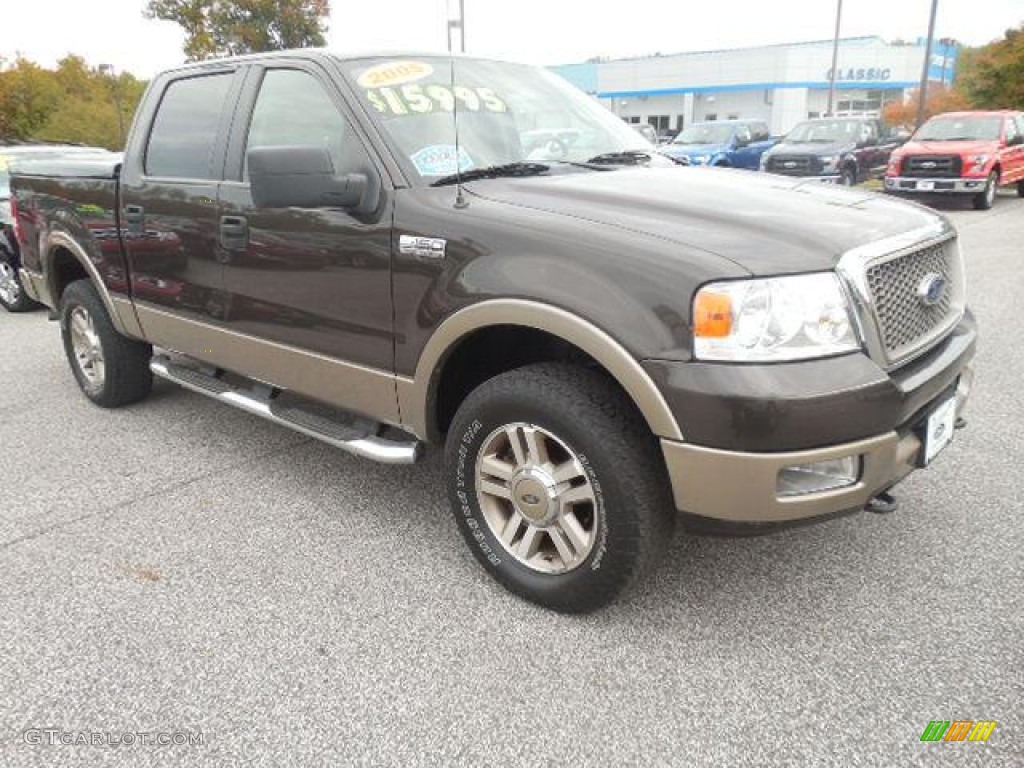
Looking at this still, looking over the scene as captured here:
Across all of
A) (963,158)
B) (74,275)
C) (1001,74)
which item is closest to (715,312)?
(74,275)

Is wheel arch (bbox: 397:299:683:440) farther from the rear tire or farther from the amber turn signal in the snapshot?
the rear tire

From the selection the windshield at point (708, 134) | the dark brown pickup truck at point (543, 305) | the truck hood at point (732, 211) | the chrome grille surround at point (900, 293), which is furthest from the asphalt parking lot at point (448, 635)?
the windshield at point (708, 134)

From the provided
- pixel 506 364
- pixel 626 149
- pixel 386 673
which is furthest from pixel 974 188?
pixel 386 673

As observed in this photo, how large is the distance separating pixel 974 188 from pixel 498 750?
1548cm

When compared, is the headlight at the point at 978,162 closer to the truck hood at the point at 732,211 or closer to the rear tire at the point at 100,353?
A: the truck hood at the point at 732,211

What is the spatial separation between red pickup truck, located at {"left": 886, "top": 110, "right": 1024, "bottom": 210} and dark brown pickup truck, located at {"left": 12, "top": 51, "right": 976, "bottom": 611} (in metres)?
13.0

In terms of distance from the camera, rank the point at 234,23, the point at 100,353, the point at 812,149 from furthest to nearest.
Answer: the point at 234,23 < the point at 812,149 < the point at 100,353

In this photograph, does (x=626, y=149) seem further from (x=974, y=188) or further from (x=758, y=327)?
(x=974, y=188)

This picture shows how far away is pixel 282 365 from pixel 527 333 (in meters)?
1.21

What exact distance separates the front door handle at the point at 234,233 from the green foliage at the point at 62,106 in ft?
82.5

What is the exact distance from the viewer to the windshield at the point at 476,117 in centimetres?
302

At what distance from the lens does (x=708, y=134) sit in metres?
19.4

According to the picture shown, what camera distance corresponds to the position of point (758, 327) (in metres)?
2.20

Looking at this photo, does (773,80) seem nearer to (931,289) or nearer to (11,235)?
(11,235)
